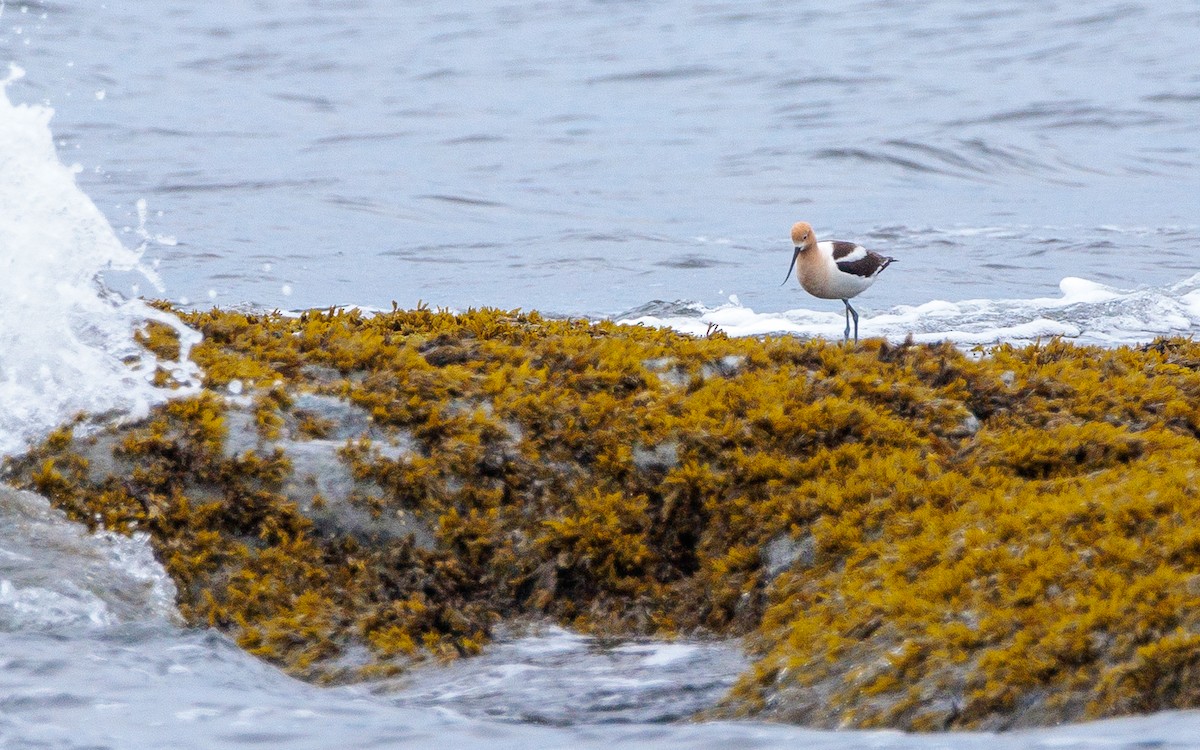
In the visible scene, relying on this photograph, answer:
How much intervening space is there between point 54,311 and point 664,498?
273 centimetres

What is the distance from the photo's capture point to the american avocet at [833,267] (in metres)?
8.51

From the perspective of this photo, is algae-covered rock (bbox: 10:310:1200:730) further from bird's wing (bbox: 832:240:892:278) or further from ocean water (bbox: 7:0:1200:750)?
bird's wing (bbox: 832:240:892:278)

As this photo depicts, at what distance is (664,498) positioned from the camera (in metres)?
5.00

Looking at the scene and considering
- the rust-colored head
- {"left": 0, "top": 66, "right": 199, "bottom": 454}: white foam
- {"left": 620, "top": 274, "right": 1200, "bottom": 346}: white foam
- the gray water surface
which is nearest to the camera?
{"left": 0, "top": 66, "right": 199, "bottom": 454}: white foam

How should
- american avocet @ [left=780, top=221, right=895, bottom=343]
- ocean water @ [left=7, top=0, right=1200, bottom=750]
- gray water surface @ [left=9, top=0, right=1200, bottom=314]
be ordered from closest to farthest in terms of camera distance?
ocean water @ [left=7, top=0, right=1200, bottom=750]
american avocet @ [left=780, top=221, right=895, bottom=343]
gray water surface @ [left=9, top=0, right=1200, bottom=314]

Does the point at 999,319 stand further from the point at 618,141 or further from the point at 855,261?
the point at 618,141

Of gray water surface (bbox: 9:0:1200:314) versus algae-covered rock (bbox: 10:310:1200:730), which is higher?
gray water surface (bbox: 9:0:1200:314)

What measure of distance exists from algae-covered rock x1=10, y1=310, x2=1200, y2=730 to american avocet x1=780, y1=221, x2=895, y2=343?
9.12 ft

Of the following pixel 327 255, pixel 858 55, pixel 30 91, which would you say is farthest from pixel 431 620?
pixel 858 55

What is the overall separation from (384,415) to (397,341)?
70 centimetres

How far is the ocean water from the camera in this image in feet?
14.0

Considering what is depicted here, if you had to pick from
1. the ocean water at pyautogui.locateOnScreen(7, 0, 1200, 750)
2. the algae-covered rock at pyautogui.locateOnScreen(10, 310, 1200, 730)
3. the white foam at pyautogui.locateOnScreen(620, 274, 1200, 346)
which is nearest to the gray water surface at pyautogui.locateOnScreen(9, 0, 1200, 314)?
the ocean water at pyautogui.locateOnScreen(7, 0, 1200, 750)

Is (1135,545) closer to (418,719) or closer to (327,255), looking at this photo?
(418,719)

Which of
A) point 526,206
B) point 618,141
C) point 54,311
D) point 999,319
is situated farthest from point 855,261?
point 618,141
